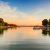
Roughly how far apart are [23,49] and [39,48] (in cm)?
43

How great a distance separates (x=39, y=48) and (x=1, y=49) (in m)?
0.96

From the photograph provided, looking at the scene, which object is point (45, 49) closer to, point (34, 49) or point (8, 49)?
point (34, 49)

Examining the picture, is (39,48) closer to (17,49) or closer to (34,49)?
(34,49)

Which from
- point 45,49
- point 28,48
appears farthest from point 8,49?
point 45,49

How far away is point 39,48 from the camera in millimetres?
4164

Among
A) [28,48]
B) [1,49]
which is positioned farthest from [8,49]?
[28,48]

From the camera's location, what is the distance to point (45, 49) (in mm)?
4008

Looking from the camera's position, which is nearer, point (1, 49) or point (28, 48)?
point (1, 49)

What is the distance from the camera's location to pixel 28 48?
4.23m

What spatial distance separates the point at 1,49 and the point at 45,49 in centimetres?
107

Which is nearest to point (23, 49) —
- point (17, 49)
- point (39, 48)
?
point (17, 49)

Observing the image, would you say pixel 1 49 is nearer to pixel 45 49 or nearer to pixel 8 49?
pixel 8 49

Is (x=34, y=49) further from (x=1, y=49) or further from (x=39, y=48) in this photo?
(x=1, y=49)

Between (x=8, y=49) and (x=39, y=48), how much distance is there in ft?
2.59
